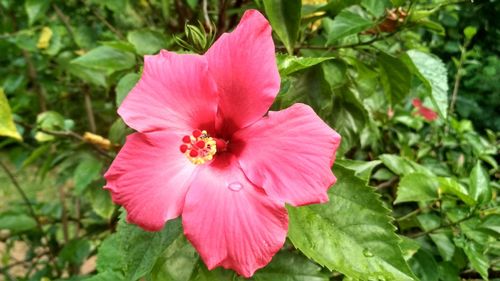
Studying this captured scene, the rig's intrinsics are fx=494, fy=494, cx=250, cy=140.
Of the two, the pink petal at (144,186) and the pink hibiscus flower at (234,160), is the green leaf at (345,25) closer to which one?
the pink hibiscus flower at (234,160)

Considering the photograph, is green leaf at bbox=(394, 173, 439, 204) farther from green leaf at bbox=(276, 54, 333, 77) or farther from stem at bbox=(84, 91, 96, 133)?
stem at bbox=(84, 91, 96, 133)

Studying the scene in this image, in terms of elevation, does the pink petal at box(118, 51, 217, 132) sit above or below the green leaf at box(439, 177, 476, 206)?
above

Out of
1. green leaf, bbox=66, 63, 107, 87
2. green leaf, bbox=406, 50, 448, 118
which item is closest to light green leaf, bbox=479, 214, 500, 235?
green leaf, bbox=406, 50, 448, 118

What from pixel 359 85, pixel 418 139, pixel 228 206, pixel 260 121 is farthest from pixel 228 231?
pixel 418 139

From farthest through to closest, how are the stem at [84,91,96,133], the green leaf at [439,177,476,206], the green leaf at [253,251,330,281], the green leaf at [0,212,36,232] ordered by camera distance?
1. the stem at [84,91,96,133]
2. the green leaf at [0,212,36,232]
3. the green leaf at [439,177,476,206]
4. the green leaf at [253,251,330,281]

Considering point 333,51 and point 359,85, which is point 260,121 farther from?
point 359,85

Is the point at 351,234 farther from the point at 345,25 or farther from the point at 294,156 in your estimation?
the point at 345,25
